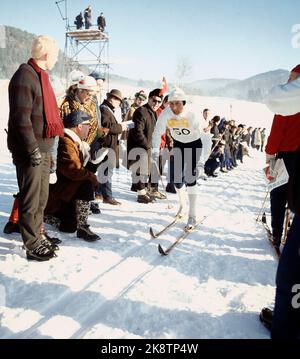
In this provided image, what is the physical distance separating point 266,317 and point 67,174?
262cm

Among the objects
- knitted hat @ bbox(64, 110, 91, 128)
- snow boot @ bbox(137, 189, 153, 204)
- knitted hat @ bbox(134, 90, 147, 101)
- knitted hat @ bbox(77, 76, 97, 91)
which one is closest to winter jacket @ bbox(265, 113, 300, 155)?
knitted hat @ bbox(64, 110, 91, 128)

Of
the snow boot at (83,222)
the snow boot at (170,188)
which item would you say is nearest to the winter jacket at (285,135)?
the snow boot at (83,222)

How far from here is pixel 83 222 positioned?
407 centimetres

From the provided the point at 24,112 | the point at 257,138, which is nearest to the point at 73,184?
the point at 24,112

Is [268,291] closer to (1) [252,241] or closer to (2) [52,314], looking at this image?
(1) [252,241]

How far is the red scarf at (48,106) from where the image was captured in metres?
3.07

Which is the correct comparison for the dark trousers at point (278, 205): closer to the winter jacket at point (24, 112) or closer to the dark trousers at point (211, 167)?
the winter jacket at point (24, 112)

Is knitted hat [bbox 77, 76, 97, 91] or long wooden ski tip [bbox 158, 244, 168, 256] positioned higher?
knitted hat [bbox 77, 76, 97, 91]

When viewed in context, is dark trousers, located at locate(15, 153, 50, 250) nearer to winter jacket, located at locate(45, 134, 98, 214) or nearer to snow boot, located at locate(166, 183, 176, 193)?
winter jacket, located at locate(45, 134, 98, 214)

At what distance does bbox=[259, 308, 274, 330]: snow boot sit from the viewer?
2.38 m

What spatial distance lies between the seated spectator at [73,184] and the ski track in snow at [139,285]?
22 cm

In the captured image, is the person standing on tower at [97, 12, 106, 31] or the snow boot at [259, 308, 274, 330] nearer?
the snow boot at [259, 308, 274, 330]
